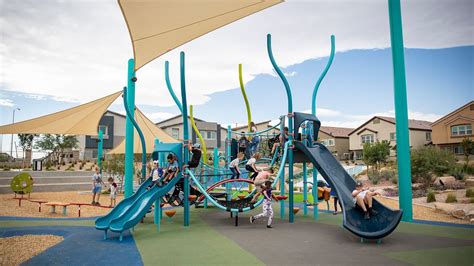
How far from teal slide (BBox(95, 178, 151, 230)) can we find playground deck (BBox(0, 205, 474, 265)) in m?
0.31

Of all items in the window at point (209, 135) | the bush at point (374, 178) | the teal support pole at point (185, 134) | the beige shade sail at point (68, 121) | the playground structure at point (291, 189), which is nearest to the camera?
the playground structure at point (291, 189)

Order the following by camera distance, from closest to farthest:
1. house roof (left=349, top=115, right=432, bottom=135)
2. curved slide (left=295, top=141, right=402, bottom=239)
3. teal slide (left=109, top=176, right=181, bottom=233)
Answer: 1. curved slide (left=295, top=141, right=402, bottom=239)
2. teal slide (left=109, top=176, right=181, bottom=233)
3. house roof (left=349, top=115, right=432, bottom=135)

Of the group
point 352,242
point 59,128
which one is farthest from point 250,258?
point 59,128

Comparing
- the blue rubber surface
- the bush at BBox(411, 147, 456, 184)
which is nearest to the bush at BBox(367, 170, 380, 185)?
the bush at BBox(411, 147, 456, 184)

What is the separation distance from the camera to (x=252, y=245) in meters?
6.70

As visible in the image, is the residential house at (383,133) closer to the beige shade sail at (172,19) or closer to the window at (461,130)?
the window at (461,130)

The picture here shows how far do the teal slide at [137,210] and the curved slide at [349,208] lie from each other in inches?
162

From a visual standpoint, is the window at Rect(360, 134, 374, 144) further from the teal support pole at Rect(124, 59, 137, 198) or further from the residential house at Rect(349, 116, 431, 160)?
the teal support pole at Rect(124, 59, 137, 198)

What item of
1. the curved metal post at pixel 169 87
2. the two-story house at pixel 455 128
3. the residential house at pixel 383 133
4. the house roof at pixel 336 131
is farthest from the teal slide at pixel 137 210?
the house roof at pixel 336 131

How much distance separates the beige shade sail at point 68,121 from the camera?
1480 centimetres

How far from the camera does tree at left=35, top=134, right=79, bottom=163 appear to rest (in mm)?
42344

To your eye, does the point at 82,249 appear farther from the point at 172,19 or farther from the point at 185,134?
the point at 172,19

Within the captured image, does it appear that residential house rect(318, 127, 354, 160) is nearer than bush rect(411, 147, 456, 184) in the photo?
No

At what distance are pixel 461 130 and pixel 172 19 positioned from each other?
34.0 metres
